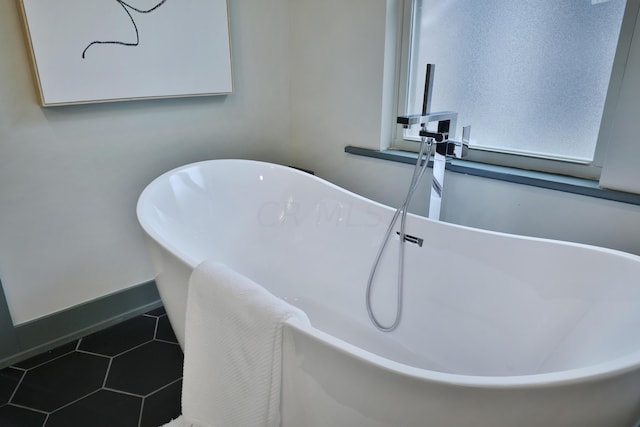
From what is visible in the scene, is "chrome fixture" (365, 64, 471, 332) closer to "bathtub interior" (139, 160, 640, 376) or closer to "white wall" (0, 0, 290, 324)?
"bathtub interior" (139, 160, 640, 376)

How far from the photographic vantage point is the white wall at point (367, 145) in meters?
1.41

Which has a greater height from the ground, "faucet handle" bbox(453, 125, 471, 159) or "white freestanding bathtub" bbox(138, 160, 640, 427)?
"faucet handle" bbox(453, 125, 471, 159)

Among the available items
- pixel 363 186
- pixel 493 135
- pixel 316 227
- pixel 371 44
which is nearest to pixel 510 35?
pixel 493 135

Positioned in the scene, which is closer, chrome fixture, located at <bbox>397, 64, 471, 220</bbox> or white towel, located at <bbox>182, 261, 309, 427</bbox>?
white towel, located at <bbox>182, 261, 309, 427</bbox>

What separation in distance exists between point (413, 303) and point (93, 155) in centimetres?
136

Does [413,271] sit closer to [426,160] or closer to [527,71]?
[426,160]

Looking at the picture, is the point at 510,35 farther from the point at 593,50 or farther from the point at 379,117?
the point at 379,117

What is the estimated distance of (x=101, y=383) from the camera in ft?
5.21

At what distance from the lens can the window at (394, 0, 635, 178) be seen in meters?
1.37

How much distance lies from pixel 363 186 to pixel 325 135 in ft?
1.12

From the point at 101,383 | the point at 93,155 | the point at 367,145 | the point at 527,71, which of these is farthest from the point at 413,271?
the point at 93,155

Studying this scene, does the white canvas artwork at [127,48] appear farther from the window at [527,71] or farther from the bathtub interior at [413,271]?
the window at [527,71]

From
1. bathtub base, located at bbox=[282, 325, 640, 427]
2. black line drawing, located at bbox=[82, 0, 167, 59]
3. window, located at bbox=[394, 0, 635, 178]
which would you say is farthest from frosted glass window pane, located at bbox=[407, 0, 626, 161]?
black line drawing, located at bbox=[82, 0, 167, 59]

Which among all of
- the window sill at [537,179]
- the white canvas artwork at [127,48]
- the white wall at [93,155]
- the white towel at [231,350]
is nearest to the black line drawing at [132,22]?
the white canvas artwork at [127,48]
